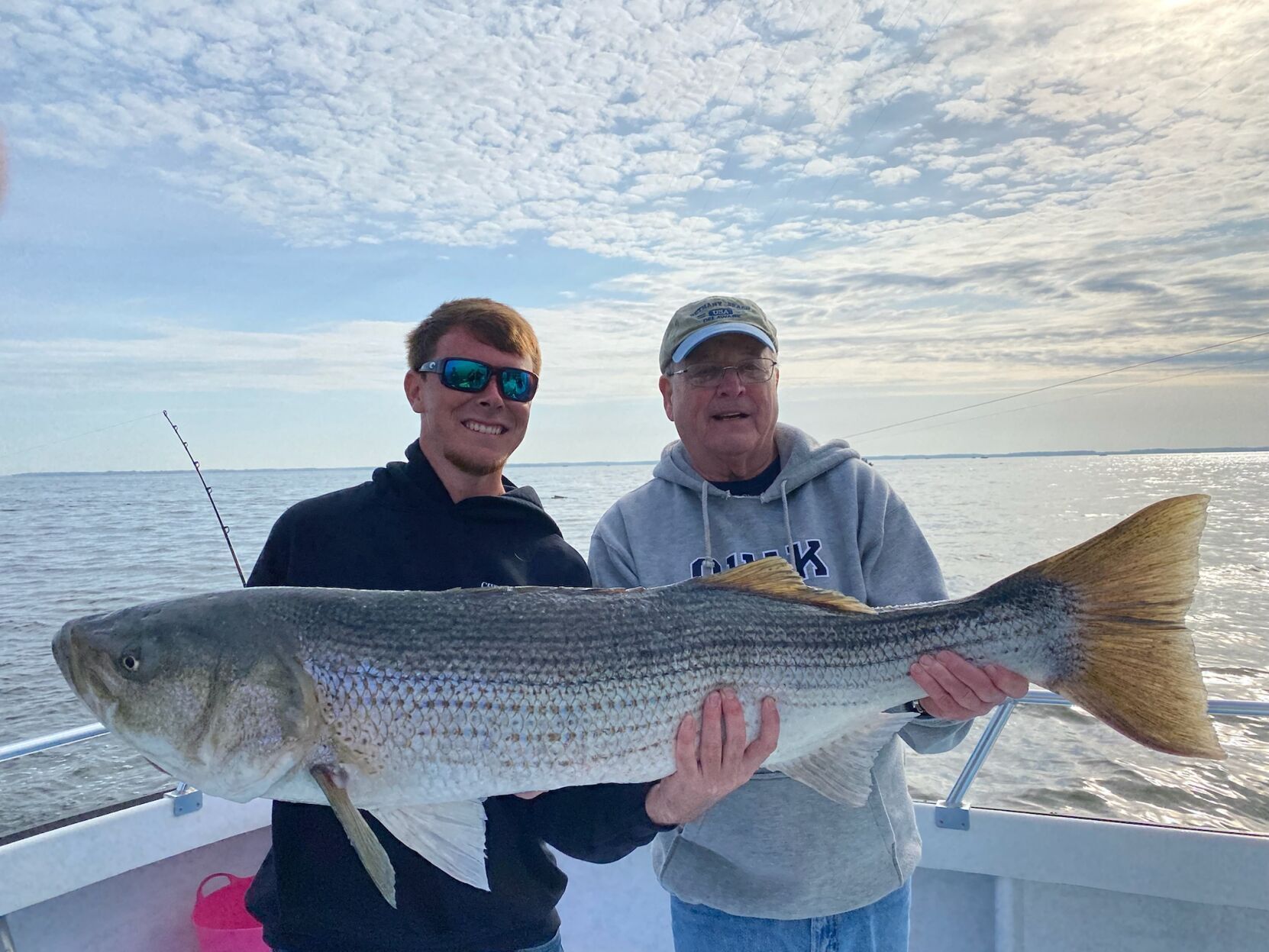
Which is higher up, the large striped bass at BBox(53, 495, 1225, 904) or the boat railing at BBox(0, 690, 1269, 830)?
the large striped bass at BBox(53, 495, 1225, 904)

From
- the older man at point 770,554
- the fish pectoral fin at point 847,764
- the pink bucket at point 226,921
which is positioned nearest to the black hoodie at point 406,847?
the older man at point 770,554

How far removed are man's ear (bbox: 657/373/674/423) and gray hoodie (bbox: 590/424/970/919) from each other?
18 centimetres

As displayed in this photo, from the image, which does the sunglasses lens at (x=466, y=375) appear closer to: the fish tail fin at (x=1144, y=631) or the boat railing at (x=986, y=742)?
the fish tail fin at (x=1144, y=631)

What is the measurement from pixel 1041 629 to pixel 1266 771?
28.1ft

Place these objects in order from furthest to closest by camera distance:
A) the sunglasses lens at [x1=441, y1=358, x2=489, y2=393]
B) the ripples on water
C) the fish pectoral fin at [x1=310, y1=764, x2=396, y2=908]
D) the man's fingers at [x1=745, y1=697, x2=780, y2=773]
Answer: the ripples on water
the sunglasses lens at [x1=441, y1=358, x2=489, y2=393]
the man's fingers at [x1=745, y1=697, x2=780, y2=773]
the fish pectoral fin at [x1=310, y1=764, x2=396, y2=908]

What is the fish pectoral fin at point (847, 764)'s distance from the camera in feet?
9.39

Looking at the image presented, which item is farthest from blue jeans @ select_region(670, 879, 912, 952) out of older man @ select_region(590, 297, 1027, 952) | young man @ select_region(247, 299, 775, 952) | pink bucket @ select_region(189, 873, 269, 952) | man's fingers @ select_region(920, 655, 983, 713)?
pink bucket @ select_region(189, 873, 269, 952)

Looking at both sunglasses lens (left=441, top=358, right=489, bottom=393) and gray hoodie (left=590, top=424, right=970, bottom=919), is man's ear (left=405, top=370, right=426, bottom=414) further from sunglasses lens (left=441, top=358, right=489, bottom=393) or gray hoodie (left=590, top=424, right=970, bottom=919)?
gray hoodie (left=590, top=424, right=970, bottom=919)

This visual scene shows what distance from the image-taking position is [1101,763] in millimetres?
9086

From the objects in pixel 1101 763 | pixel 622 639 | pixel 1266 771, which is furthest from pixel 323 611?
pixel 1266 771

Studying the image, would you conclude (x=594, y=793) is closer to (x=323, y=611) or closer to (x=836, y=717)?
(x=836, y=717)

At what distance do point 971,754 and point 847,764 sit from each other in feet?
5.69

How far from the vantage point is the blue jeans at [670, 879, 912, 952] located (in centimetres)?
299

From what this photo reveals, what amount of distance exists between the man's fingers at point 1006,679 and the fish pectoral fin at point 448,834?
6.34 feet
